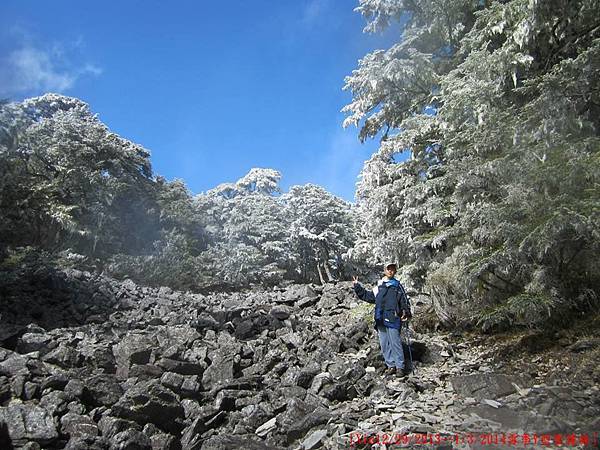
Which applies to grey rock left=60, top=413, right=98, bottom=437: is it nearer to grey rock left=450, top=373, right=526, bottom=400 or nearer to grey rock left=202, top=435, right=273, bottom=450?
grey rock left=202, top=435, right=273, bottom=450

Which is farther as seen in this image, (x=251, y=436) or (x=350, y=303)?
(x=350, y=303)

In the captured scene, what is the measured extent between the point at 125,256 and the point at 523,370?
22.6 meters

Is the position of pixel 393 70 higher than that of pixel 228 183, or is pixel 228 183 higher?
pixel 228 183

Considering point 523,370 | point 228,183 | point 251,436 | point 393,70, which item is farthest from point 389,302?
point 228,183

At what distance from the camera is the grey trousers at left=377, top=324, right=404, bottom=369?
20.4ft

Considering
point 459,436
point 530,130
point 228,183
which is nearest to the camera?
point 459,436

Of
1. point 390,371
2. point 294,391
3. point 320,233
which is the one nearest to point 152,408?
point 294,391

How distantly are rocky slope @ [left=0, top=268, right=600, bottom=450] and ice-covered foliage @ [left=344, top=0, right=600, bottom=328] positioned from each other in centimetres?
88

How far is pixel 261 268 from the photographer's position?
25828 millimetres

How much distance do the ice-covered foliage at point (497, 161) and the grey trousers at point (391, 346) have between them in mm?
1391

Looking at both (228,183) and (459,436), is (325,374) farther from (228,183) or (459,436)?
(228,183)

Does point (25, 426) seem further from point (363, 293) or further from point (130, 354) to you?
point (363, 293)

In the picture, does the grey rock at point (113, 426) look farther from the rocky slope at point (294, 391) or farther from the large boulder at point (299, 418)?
the large boulder at point (299, 418)

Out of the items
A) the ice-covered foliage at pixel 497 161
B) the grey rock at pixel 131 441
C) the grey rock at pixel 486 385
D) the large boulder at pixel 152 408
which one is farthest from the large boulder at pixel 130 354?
the ice-covered foliage at pixel 497 161
